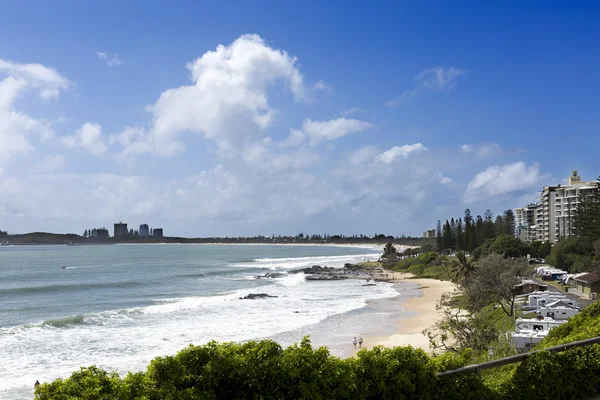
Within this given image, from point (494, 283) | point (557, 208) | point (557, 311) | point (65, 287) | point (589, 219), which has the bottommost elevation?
point (65, 287)

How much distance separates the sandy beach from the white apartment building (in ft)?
162

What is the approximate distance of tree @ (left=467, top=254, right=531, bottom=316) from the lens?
34.3m

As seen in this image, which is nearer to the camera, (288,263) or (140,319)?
(140,319)

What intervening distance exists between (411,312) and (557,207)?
85043mm

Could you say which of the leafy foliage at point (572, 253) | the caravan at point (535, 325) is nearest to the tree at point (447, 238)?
the leafy foliage at point (572, 253)

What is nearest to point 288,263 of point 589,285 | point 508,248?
point 508,248

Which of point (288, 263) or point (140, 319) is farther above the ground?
point (140, 319)

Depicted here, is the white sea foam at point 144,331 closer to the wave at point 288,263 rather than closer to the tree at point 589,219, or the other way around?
the tree at point 589,219

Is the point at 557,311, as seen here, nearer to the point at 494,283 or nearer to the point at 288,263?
the point at 494,283

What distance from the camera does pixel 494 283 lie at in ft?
123

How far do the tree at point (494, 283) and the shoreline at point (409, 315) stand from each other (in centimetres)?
323

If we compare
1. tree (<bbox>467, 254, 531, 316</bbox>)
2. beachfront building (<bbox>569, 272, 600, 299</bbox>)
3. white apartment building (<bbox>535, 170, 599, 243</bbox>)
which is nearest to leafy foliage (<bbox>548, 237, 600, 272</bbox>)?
beachfront building (<bbox>569, 272, 600, 299</bbox>)

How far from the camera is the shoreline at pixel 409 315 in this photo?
29.5m

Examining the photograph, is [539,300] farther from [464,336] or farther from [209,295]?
[209,295]
